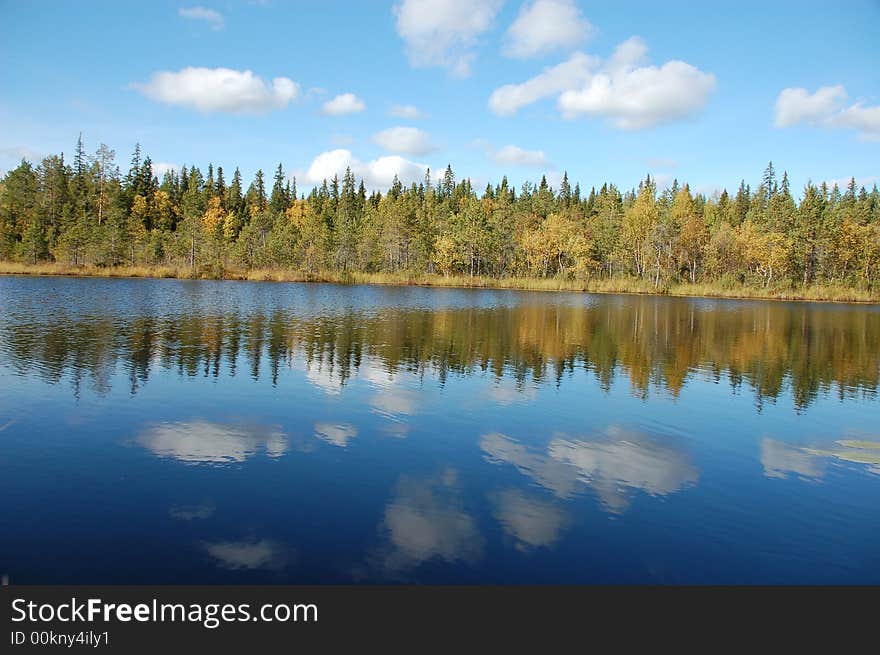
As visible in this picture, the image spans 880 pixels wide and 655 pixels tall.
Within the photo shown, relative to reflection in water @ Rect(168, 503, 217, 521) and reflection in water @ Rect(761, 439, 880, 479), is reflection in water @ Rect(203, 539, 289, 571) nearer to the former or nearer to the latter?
reflection in water @ Rect(168, 503, 217, 521)

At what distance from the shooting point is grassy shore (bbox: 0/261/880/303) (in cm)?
7831

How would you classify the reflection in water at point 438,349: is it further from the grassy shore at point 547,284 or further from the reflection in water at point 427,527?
the grassy shore at point 547,284

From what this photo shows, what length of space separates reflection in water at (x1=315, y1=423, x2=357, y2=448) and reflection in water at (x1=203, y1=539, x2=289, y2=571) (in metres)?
4.16

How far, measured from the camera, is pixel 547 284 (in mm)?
86188

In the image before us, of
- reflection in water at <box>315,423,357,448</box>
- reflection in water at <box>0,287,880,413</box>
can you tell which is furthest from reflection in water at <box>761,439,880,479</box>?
reflection in water at <box>315,423,357,448</box>

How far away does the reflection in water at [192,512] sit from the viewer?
8.25 meters

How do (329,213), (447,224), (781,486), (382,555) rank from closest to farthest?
(382,555), (781,486), (447,224), (329,213)

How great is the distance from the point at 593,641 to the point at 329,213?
378 feet

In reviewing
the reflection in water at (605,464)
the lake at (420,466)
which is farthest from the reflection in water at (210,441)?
the reflection in water at (605,464)

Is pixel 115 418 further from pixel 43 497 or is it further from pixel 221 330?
pixel 221 330

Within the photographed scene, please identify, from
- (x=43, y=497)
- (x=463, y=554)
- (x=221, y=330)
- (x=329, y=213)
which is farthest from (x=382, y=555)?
(x=329, y=213)

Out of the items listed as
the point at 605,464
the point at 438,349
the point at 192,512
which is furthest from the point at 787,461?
the point at 438,349

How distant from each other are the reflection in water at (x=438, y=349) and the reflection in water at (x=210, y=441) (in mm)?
3642

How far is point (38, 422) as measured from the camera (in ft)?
40.0
